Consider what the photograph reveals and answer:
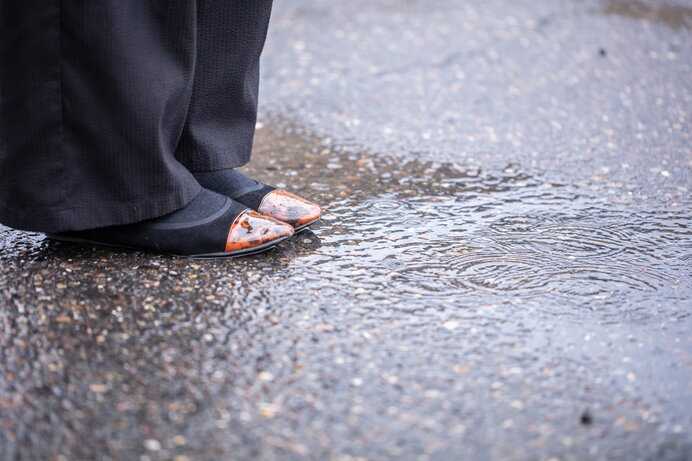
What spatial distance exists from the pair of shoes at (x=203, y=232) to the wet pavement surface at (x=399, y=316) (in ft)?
0.13

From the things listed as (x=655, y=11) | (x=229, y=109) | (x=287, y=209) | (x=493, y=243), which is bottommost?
(x=493, y=243)

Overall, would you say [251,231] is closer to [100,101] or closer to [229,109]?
[229,109]

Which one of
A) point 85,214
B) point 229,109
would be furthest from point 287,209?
point 85,214

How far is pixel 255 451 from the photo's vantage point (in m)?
1.17

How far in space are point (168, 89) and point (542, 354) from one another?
946 mm

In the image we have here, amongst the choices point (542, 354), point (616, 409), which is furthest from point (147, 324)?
point (616, 409)

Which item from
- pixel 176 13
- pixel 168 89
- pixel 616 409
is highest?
pixel 176 13

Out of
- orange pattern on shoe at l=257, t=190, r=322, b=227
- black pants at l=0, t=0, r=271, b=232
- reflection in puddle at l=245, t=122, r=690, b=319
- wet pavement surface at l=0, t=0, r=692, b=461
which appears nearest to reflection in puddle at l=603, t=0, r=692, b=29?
wet pavement surface at l=0, t=0, r=692, b=461

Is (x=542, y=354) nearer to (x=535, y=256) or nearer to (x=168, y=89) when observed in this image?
(x=535, y=256)

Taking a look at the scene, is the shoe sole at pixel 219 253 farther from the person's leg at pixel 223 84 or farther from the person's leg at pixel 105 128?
the person's leg at pixel 223 84

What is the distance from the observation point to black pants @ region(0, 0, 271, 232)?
5.04 ft

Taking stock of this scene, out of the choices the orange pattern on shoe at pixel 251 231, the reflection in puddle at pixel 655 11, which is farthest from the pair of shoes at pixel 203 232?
the reflection in puddle at pixel 655 11

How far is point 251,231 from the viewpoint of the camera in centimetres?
179

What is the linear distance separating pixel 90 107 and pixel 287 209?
1.79ft
